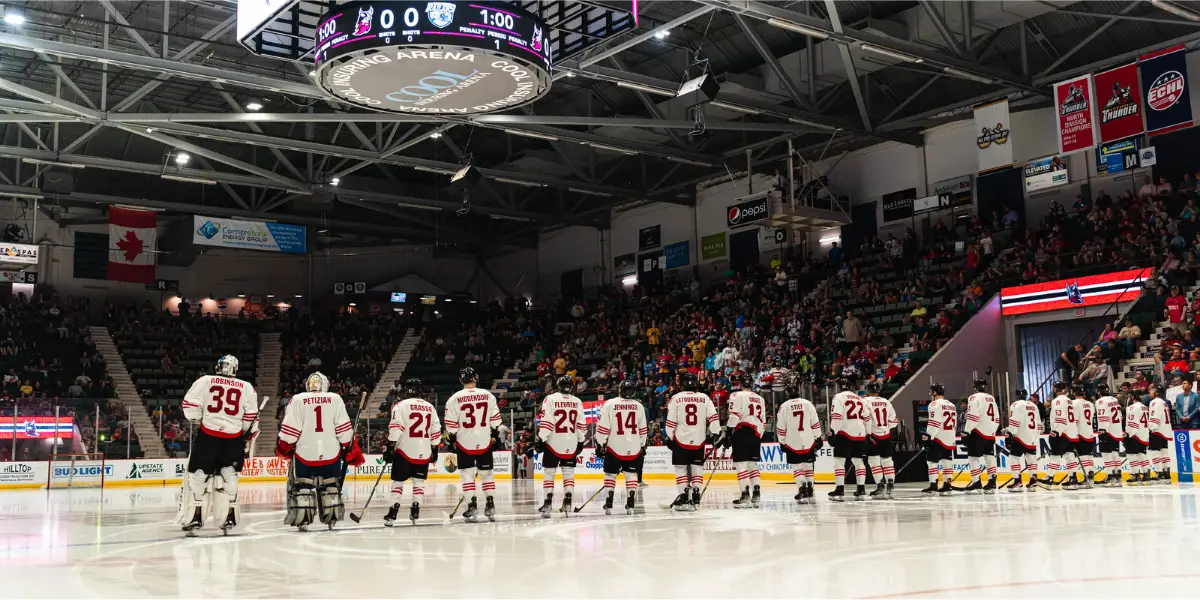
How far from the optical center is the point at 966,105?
27.6 m

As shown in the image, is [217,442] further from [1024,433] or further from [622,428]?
[1024,433]

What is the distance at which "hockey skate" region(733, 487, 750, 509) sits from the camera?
50.1ft

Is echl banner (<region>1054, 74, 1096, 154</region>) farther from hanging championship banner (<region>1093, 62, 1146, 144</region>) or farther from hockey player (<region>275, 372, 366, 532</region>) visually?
hockey player (<region>275, 372, 366, 532</region>)

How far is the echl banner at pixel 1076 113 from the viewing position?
23281 mm

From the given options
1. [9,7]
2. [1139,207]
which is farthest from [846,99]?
[9,7]

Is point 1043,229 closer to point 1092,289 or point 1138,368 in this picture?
point 1092,289

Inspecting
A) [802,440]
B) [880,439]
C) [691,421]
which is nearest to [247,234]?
[691,421]

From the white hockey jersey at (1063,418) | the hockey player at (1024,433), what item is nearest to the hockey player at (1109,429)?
the white hockey jersey at (1063,418)

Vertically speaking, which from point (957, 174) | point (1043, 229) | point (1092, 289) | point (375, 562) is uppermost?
point (957, 174)

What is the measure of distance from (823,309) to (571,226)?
15.2 metres

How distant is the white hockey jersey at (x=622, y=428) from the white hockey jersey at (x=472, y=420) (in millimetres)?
1714

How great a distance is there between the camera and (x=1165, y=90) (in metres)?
22.2

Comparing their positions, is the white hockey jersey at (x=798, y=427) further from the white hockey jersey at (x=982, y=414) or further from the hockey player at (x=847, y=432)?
the white hockey jersey at (x=982, y=414)

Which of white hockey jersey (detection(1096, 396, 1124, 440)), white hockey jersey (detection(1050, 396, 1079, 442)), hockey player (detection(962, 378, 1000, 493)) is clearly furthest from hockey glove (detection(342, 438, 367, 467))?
white hockey jersey (detection(1096, 396, 1124, 440))
